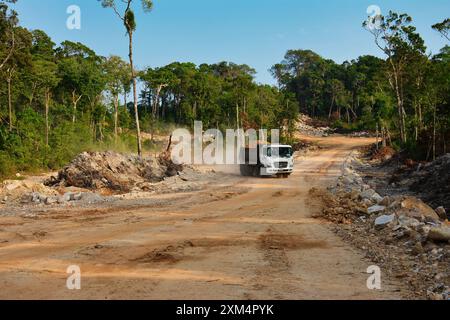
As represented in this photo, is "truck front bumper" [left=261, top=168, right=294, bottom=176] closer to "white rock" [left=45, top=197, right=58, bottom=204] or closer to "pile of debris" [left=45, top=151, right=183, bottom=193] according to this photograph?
"pile of debris" [left=45, top=151, right=183, bottom=193]

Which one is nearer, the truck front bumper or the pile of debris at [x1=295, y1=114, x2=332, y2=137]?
the truck front bumper

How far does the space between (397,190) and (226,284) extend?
18.6 metres

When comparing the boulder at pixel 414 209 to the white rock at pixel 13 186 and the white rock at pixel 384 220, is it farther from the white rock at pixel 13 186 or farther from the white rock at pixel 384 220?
the white rock at pixel 13 186

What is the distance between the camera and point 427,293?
246 inches

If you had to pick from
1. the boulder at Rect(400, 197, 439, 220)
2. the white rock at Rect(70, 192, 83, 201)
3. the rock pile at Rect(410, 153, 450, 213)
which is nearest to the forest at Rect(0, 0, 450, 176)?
the rock pile at Rect(410, 153, 450, 213)

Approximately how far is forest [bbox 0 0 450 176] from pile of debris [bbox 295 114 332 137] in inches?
121

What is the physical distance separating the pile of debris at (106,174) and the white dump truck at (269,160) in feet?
19.1

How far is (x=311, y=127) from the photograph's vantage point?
91188 mm

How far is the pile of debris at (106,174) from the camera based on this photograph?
2250 cm

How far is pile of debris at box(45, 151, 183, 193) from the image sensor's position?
73.8 feet

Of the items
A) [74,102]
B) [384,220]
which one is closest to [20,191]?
[384,220]

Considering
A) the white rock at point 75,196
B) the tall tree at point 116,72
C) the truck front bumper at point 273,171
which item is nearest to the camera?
the white rock at point 75,196

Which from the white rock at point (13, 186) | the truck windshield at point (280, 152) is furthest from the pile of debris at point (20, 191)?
the truck windshield at point (280, 152)

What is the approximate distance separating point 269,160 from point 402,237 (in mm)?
17843
